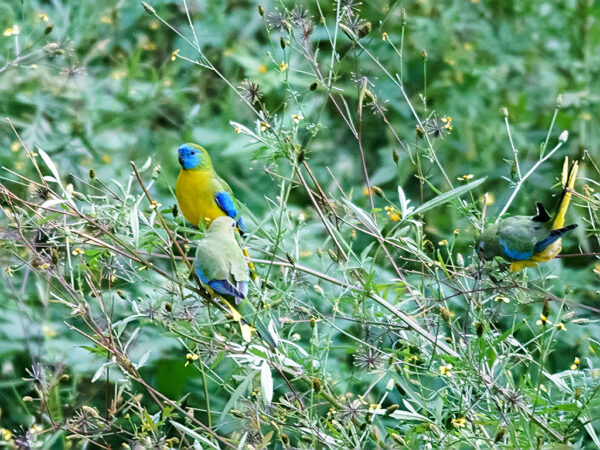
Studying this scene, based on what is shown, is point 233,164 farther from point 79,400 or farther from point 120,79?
point 79,400

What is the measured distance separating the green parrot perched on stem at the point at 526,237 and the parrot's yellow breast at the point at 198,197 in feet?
1.10

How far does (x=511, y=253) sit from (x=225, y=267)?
0.93 ft

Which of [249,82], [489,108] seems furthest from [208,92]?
[249,82]

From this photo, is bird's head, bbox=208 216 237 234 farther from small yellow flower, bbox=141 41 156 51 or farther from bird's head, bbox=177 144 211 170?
small yellow flower, bbox=141 41 156 51

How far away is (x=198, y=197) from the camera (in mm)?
1042

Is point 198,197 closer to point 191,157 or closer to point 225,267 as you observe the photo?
point 191,157

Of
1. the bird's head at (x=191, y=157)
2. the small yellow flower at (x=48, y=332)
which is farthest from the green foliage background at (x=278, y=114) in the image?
the bird's head at (x=191, y=157)

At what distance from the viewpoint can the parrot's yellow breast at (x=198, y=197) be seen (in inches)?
40.5

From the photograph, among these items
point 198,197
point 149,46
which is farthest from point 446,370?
point 149,46

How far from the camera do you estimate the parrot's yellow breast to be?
1029mm

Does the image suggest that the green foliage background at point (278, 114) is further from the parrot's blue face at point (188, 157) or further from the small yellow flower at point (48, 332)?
the parrot's blue face at point (188, 157)

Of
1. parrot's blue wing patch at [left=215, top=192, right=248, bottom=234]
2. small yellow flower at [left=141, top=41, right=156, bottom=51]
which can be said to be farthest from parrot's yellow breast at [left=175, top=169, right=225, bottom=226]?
small yellow flower at [left=141, top=41, right=156, bottom=51]

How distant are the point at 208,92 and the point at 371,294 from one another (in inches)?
61.4

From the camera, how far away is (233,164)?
6.89 feet
